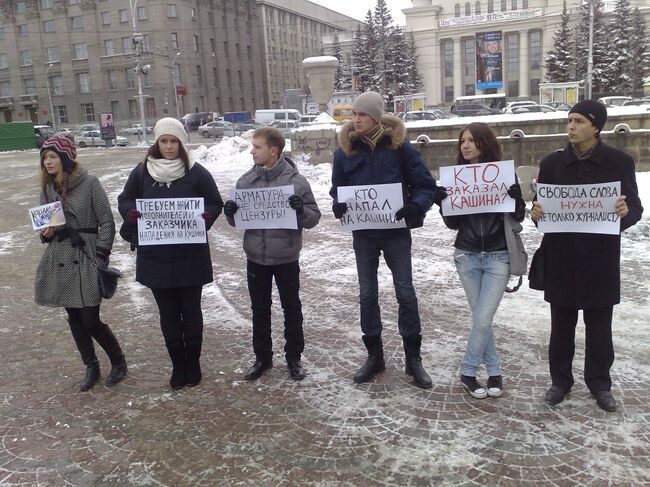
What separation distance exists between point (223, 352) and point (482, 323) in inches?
93.6

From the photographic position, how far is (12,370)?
16.6 ft

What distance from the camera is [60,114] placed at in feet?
246

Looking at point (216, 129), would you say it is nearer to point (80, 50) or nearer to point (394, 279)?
point (80, 50)

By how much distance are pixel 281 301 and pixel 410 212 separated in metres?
1.29

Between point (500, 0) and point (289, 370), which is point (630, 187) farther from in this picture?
point (500, 0)

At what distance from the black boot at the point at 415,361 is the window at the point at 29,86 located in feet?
275

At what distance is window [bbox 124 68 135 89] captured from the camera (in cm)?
7050

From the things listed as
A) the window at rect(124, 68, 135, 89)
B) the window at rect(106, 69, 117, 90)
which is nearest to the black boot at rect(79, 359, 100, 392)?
the window at rect(124, 68, 135, 89)

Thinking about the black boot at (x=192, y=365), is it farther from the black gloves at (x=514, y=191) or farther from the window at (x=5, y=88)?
the window at (x=5, y=88)

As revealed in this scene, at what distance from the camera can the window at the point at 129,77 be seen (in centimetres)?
7050

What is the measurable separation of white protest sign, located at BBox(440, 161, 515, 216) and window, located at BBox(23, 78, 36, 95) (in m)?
84.1

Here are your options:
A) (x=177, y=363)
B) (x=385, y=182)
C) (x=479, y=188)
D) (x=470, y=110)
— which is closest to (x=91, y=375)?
(x=177, y=363)

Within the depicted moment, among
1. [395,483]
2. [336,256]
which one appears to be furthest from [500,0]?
[395,483]

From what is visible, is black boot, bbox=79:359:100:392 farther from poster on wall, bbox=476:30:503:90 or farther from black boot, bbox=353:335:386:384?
poster on wall, bbox=476:30:503:90
